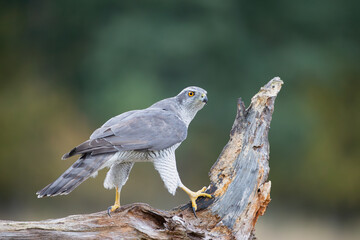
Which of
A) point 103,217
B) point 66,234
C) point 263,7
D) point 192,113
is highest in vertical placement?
point 263,7

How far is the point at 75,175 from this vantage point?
4.18m

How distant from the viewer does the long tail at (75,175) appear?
405 cm

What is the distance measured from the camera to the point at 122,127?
15.5 ft

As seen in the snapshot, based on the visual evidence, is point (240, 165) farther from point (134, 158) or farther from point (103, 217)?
point (103, 217)

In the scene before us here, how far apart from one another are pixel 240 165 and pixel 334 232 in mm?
6940

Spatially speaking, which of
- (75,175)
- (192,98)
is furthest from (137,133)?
(192,98)

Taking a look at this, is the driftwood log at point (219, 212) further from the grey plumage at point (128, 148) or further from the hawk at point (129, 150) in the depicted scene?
the grey plumage at point (128, 148)

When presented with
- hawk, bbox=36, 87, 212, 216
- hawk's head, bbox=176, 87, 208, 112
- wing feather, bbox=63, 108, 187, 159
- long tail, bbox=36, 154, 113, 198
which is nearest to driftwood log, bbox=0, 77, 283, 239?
hawk, bbox=36, 87, 212, 216

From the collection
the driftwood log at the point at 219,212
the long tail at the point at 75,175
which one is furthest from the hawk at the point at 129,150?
the driftwood log at the point at 219,212

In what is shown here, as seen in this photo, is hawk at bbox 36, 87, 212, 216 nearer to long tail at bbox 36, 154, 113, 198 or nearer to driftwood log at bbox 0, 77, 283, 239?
long tail at bbox 36, 154, 113, 198

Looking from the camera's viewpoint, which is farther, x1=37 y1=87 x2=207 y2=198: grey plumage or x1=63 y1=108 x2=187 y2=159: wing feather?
x1=63 y1=108 x2=187 y2=159: wing feather

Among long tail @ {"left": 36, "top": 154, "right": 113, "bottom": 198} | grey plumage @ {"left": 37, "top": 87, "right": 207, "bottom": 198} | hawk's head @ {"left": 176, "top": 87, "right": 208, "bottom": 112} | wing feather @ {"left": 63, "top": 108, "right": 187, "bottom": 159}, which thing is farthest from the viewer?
hawk's head @ {"left": 176, "top": 87, "right": 208, "bottom": 112}

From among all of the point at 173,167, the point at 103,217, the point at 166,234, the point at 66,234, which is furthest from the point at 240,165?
the point at 66,234

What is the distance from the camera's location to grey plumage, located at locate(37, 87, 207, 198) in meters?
4.25
